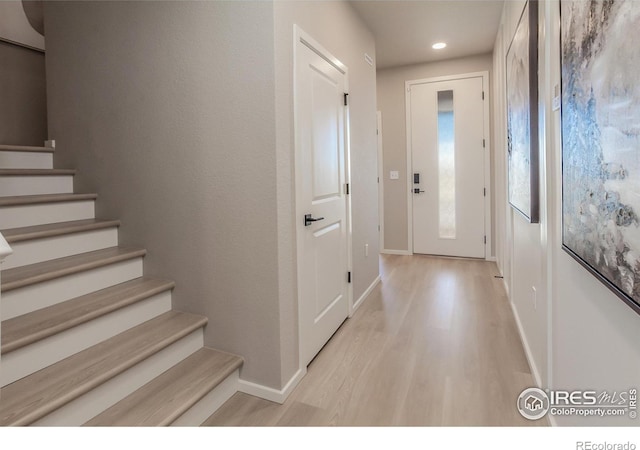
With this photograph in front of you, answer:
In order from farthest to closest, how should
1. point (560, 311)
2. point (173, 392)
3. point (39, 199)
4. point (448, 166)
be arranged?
point (448, 166)
point (39, 199)
point (173, 392)
point (560, 311)

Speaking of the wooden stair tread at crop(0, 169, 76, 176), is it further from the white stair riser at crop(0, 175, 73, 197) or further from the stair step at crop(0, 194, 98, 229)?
the stair step at crop(0, 194, 98, 229)

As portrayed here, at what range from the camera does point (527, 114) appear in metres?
2.03

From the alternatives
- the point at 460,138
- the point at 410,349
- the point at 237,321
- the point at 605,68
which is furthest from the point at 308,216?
the point at 460,138

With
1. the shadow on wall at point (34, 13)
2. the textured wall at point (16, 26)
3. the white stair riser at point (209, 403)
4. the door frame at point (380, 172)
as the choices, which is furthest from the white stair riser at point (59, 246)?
the door frame at point (380, 172)

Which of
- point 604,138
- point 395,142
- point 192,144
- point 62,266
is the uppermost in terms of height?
point 395,142

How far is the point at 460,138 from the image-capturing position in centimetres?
508

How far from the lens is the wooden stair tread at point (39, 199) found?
214cm

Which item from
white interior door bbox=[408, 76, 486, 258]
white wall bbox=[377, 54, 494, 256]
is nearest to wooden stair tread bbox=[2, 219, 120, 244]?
white wall bbox=[377, 54, 494, 256]

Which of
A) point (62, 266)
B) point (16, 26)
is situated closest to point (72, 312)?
point (62, 266)

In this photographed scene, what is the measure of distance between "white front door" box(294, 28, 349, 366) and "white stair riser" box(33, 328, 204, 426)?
66 cm

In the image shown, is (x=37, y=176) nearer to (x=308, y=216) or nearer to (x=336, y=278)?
(x=308, y=216)

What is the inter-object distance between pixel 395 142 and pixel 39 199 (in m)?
4.40

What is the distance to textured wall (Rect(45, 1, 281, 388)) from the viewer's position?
1937 millimetres

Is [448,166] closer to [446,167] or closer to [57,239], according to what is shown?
[446,167]
